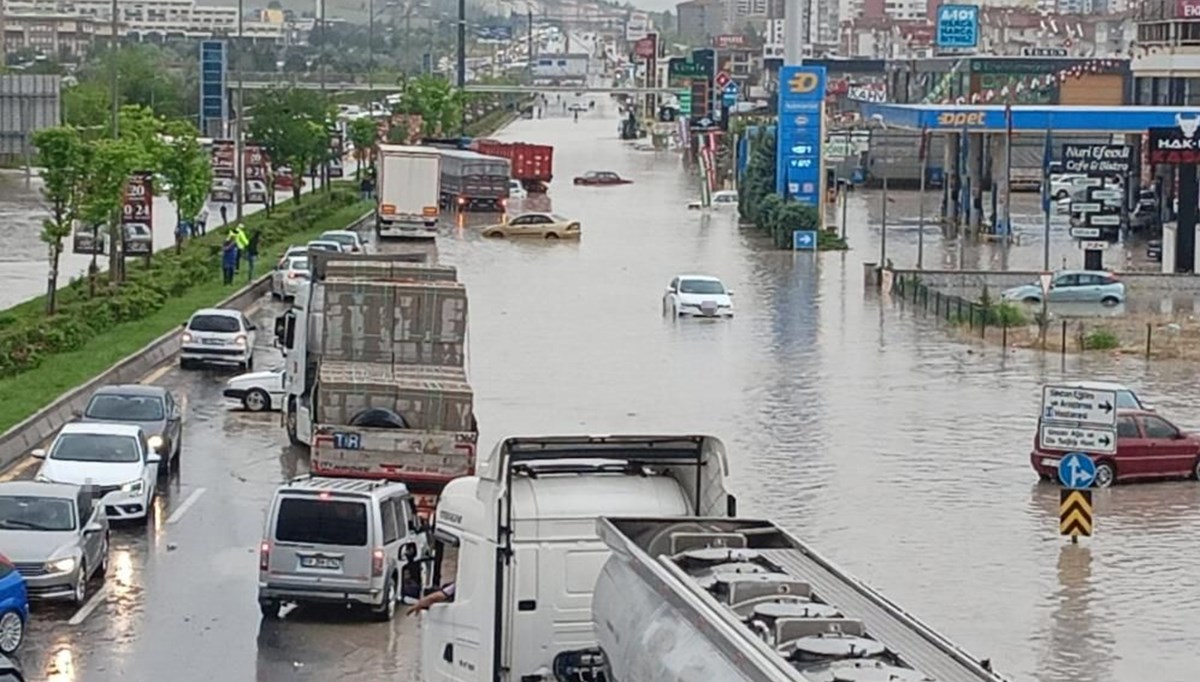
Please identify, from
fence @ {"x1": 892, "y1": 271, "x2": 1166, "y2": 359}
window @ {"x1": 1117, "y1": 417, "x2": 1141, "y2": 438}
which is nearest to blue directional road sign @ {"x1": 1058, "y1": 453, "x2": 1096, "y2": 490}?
window @ {"x1": 1117, "y1": 417, "x2": 1141, "y2": 438}

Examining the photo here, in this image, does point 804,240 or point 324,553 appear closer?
point 324,553

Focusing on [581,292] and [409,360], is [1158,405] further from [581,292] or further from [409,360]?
[581,292]

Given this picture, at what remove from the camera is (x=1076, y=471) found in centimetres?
2470

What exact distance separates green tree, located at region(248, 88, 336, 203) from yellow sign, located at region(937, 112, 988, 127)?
22.4m

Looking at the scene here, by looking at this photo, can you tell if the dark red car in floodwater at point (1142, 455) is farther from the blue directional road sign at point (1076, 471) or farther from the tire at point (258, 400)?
the tire at point (258, 400)

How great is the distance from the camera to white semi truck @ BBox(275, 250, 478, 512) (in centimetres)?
2625

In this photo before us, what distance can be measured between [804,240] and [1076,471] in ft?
156

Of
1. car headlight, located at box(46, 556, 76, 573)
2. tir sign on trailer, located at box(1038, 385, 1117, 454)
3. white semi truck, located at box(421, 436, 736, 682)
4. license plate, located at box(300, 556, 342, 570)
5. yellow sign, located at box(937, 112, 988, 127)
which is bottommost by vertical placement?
car headlight, located at box(46, 556, 76, 573)

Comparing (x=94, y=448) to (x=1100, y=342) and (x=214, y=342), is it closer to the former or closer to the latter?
(x=214, y=342)

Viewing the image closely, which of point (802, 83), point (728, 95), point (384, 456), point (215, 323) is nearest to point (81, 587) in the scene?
A: point (384, 456)

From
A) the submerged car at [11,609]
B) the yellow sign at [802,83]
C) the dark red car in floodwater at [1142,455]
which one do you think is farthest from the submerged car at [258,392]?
the yellow sign at [802,83]

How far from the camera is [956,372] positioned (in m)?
42.8

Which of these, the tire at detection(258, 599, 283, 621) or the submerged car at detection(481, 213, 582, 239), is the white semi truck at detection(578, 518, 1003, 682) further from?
the submerged car at detection(481, 213, 582, 239)

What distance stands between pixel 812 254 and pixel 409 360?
1605 inches
